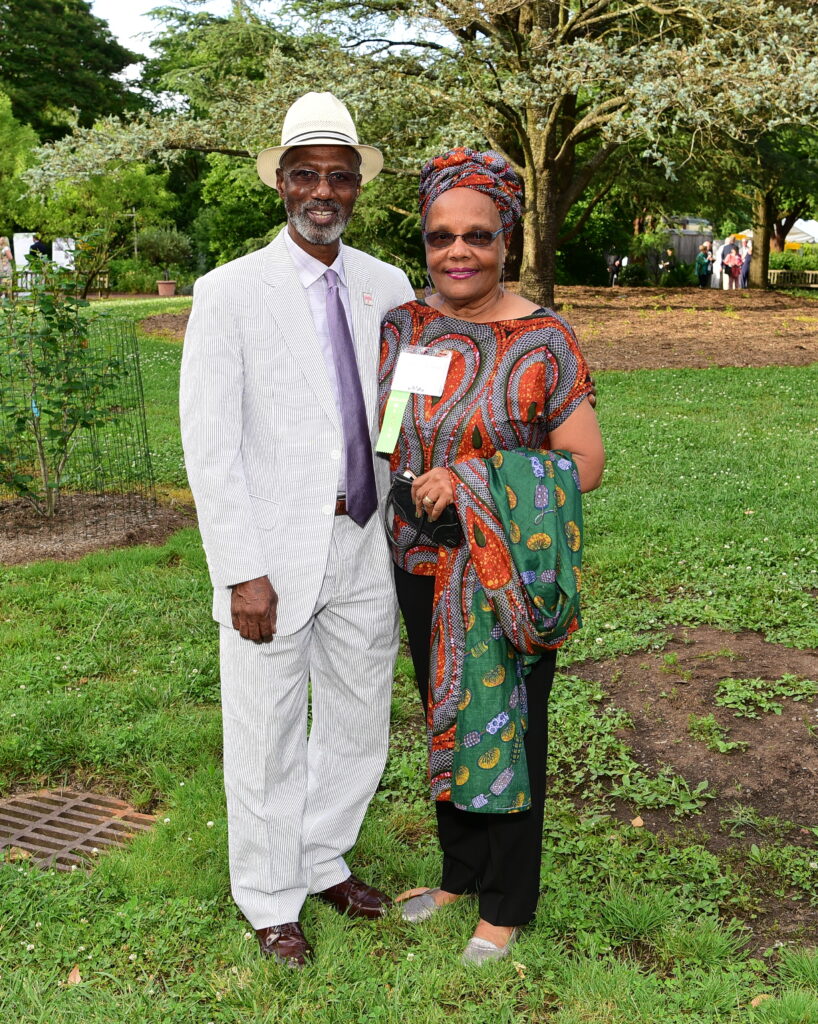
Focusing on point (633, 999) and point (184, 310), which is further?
point (184, 310)

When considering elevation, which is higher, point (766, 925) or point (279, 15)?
point (279, 15)

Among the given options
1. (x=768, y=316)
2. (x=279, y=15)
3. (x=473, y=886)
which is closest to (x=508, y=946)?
(x=473, y=886)

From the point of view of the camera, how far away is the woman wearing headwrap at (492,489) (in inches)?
116

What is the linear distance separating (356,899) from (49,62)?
54.3m

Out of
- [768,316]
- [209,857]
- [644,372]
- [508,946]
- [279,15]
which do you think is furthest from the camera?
[768,316]

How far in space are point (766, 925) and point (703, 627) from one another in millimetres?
2602

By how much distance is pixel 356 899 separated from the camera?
3.56 meters

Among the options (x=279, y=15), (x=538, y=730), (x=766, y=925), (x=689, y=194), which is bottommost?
(x=766, y=925)

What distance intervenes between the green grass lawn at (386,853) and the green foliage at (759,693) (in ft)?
1.77

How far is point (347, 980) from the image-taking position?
321 cm

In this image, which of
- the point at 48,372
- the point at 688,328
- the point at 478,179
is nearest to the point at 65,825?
the point at 478,179

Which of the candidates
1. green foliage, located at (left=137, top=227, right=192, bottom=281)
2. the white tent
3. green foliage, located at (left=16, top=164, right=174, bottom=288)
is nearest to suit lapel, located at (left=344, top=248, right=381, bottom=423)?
green foliage, located at (left=16, top=164, right=174, bottom=288)

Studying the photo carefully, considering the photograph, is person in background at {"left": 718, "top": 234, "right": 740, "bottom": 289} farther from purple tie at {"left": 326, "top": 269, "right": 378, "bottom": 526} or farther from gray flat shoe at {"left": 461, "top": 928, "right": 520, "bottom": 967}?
gray flat shoe at {"left": 461, "top": 928, "right": 520, "bottom": 967}

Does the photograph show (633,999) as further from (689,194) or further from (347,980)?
(689,194)
